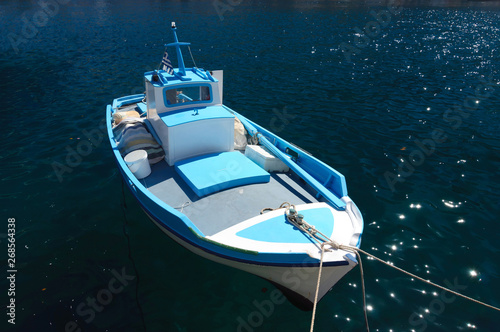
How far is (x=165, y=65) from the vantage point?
419 inches

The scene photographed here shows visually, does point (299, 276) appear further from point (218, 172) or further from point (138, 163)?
point (138, 163)

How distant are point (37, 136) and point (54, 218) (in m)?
6.80

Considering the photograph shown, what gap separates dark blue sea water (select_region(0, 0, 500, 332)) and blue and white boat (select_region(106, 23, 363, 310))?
1341 millimetres

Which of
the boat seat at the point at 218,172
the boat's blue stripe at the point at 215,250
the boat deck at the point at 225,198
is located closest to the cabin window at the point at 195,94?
the boat seat at the point at 218,172

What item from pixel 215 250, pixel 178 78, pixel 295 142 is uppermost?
pixel 178 78

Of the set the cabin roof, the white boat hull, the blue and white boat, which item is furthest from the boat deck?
the cabin roof

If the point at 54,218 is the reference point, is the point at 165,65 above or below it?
above

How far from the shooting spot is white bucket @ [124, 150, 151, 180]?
9.41 meters

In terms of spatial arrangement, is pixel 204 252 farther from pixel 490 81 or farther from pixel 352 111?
pixel 490 81

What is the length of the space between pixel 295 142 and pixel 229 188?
6703 millimetres

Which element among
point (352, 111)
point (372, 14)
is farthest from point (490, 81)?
point (372, 14)

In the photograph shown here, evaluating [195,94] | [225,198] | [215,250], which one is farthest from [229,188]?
[195,94]

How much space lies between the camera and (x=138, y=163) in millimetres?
9422

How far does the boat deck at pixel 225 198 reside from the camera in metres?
8.00
